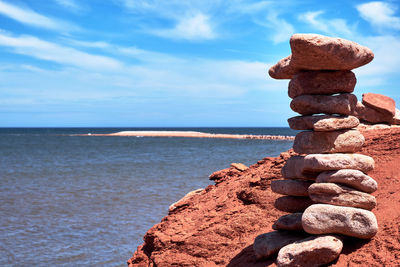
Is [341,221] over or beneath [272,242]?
over

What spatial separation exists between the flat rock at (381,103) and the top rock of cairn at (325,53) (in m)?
7.35

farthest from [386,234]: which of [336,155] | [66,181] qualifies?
[66,181]

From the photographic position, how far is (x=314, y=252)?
5.66m

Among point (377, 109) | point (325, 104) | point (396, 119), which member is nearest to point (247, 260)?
point (325, 104)

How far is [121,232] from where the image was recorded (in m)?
11.2

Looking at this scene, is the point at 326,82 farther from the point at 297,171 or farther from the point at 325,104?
the point at 297,171

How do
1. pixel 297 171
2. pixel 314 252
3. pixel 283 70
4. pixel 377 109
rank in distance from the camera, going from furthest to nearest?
pixel 377 109 → pixel 283 70 → pixel 297 171 → pixel 314 252

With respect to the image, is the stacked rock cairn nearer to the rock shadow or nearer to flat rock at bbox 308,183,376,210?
flat rock at bbox 308,183,376,210

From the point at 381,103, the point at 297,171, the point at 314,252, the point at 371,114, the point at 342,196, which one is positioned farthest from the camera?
the point at 371,114

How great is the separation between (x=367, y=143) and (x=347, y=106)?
376 cm

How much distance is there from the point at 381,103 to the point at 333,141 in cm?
801

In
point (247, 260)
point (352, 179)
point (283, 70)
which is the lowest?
point (247, 260)

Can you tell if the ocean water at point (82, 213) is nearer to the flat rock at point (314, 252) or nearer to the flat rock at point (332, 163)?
the flat rock at point (314, 252)

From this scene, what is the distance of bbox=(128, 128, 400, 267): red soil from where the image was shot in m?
6.81
